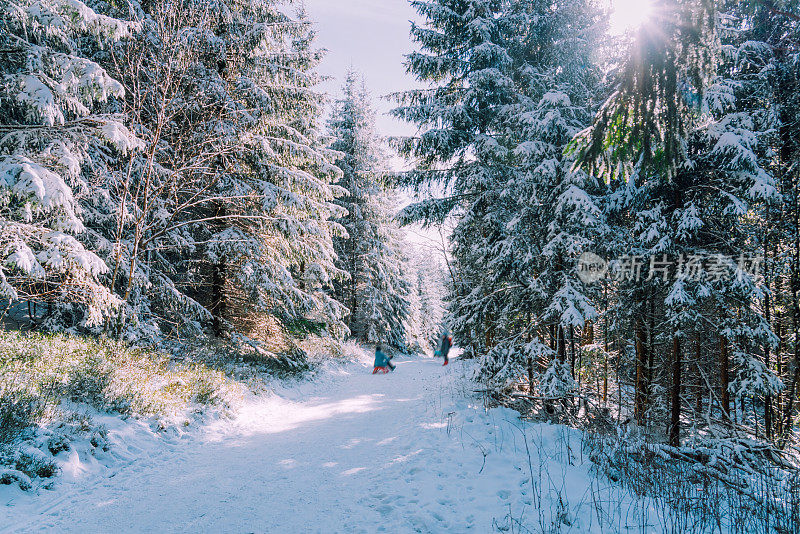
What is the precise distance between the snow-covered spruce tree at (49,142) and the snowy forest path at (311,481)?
3469 millimetres

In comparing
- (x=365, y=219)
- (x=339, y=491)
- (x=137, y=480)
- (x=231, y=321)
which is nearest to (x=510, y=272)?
(x=339, y=491)

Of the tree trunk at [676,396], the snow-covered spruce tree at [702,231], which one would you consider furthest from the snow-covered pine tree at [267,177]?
the tree trunk at [676,396]

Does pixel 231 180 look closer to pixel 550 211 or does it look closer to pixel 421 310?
pixel 550 211

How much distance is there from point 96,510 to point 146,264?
22.6ft

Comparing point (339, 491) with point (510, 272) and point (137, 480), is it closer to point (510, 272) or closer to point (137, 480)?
point (137, 480)

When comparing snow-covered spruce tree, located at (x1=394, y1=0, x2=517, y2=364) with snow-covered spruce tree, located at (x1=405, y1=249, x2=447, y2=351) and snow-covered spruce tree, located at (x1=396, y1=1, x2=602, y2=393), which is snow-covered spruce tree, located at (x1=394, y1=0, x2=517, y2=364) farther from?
snow-covered spruce tree, located at (x1=405, y1=249, x2=447, y2=351)

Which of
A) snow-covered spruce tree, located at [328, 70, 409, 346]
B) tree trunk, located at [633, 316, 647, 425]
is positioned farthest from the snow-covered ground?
snow-covered spruce tree, located at [328, 70, 409, 346]

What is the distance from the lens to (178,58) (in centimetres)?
831

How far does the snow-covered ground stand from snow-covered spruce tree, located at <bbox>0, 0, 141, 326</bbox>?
2.86 meters

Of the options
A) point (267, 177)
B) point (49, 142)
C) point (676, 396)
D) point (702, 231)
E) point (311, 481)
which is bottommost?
point (311, 481)

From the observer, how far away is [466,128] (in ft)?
37.8

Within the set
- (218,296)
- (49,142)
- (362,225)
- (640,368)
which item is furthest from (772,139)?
(362,225)

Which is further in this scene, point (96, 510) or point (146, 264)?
point (146, 264)

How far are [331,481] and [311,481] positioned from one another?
26 cm
